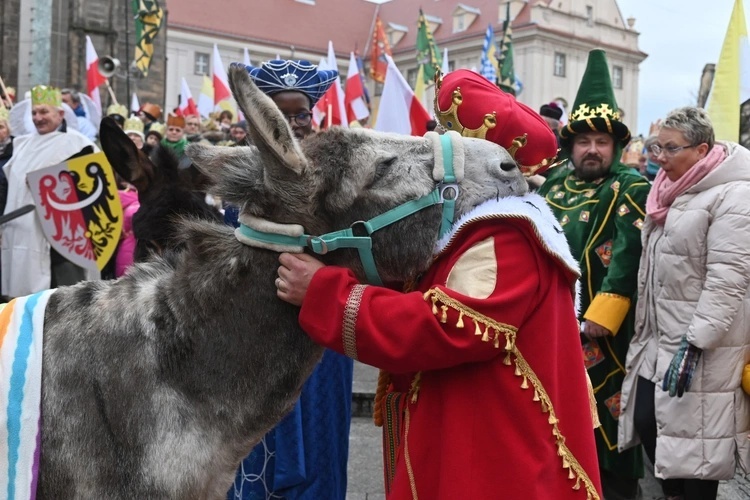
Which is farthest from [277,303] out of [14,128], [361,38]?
[361,38]

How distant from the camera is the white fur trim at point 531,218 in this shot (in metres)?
2.05

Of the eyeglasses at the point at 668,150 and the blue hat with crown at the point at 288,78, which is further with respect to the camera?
the eyeglasses at the point at 668,150

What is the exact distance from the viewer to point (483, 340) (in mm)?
2031

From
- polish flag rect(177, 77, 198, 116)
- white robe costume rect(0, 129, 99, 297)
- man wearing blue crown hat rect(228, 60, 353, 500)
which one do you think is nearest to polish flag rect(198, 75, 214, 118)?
polish flag rect(177, 77, 198, 116)

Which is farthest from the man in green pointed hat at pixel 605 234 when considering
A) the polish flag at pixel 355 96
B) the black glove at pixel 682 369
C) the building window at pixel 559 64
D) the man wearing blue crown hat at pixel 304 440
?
the building window at pixel 559 64

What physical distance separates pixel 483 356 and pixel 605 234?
347 centimetres

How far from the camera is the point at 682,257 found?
15.1 ft

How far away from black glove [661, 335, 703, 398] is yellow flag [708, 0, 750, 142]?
85.9 inches

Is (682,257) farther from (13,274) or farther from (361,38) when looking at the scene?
(361,38)

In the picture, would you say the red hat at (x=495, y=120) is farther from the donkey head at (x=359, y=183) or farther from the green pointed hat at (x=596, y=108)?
the green pointed hat at (x=596, y=108)

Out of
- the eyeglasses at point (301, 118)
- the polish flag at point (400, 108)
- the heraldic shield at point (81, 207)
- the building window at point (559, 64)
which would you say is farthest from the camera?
the building window at point (559, 64)

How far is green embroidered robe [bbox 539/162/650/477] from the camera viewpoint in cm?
518

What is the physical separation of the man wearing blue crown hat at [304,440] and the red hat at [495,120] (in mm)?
945

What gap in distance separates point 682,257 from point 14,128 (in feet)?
25.1
